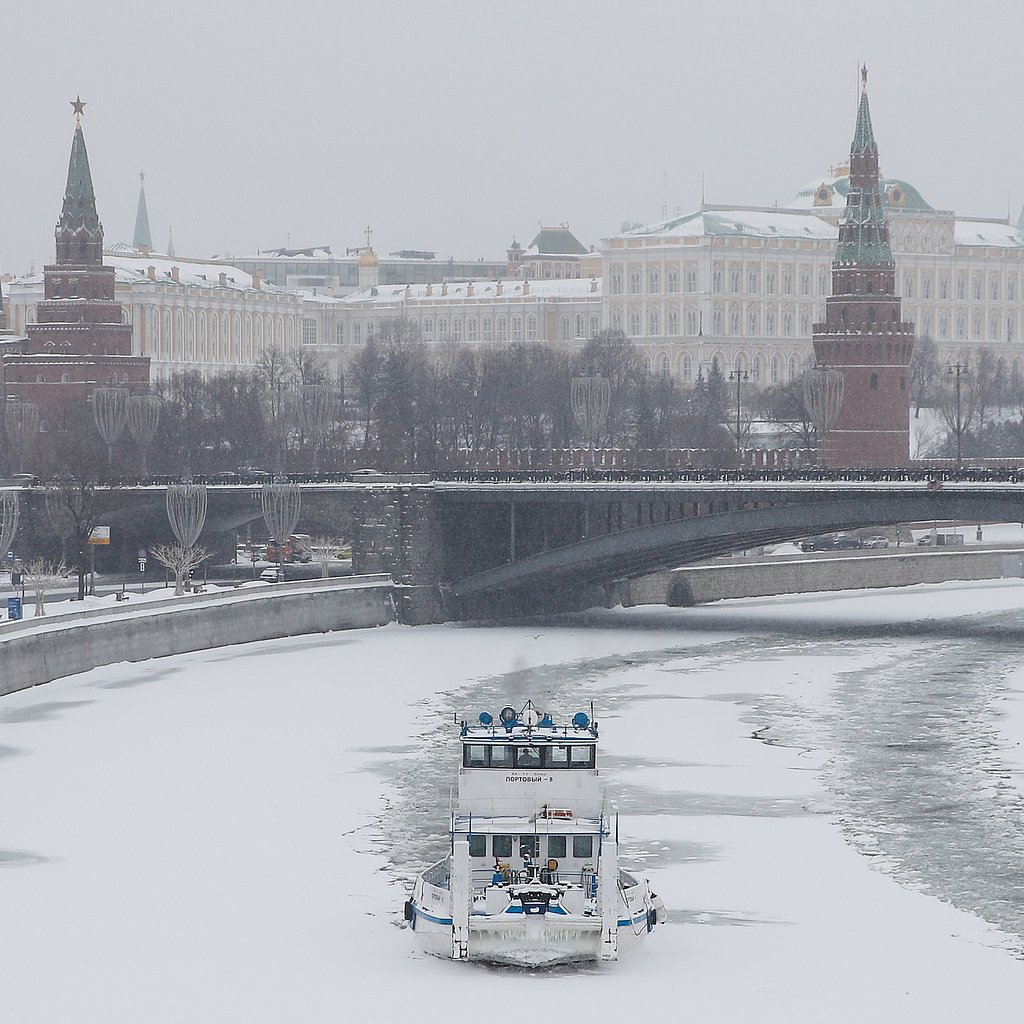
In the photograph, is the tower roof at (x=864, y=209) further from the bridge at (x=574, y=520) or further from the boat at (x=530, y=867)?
the boat at (x=530, y=867)

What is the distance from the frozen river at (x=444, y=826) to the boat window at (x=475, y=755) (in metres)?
2.09

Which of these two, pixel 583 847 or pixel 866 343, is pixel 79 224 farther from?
pixel 583 847

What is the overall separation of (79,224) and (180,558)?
165 ft

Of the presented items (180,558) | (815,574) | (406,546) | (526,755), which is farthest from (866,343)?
(526,755)

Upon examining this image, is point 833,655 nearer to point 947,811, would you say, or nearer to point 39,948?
point 947,811

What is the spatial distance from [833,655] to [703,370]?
125 m

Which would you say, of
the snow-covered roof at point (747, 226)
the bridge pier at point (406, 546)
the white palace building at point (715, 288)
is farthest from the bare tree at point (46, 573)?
the snow-covered roof at point (747, 226)

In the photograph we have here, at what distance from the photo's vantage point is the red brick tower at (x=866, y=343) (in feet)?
373

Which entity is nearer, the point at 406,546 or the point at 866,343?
the point at 406,546

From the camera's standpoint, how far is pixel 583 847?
33.7 meters

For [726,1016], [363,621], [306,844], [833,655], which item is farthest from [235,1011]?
[363,621]

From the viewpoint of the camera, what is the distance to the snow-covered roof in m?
192

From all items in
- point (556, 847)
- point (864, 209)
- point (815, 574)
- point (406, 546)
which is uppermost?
point (864, 209)

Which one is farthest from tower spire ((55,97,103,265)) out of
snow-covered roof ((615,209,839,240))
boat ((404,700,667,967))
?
boat ((404,700,667,967))
